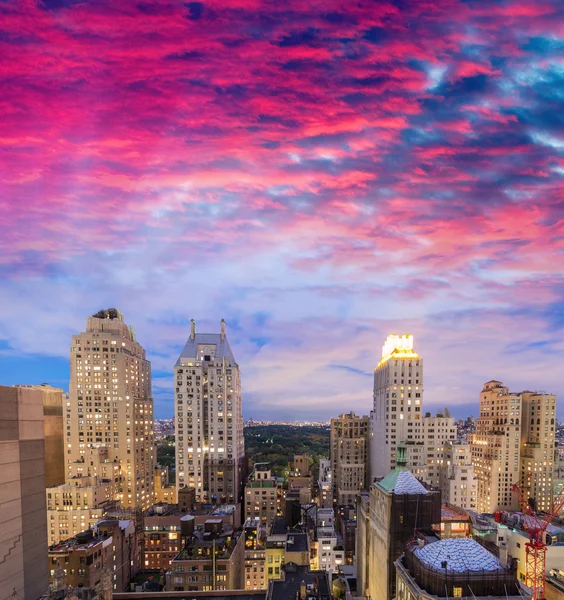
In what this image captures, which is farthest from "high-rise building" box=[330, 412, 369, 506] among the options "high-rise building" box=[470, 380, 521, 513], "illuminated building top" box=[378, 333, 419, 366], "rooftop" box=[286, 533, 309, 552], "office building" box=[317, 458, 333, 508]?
"rooftop" box=[286, 533, 309, 552]

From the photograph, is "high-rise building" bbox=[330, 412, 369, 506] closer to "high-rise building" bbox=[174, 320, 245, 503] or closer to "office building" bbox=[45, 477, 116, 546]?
"high-rise building" bbox=[174, 320, 245, 503]

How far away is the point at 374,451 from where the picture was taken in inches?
4902

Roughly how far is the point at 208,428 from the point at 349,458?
147 feet

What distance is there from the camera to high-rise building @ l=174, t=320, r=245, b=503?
132m

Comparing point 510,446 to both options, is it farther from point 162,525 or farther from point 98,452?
point 98,452

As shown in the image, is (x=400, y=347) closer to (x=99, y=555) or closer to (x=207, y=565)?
(x=207, y=565)

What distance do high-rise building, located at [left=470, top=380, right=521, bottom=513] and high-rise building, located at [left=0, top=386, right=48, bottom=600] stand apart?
445ft

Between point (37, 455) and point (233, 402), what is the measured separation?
360 feet

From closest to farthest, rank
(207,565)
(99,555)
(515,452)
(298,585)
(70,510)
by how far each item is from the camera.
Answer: (298,585) < (207,565) < (99,555) < (70,510) < (515,452)

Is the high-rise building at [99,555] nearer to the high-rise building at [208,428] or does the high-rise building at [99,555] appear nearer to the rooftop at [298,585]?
the rooftop at [298,585]

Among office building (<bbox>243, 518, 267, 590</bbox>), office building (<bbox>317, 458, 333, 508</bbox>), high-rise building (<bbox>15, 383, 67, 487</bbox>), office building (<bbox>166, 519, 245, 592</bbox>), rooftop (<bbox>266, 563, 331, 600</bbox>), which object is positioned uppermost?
high-rise building (<bbox>15, 383, 67, 487</bbox>)

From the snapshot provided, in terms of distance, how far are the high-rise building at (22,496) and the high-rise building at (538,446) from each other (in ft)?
475

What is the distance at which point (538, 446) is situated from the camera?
452 feet

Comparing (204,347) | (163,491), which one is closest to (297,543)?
(204,347)
